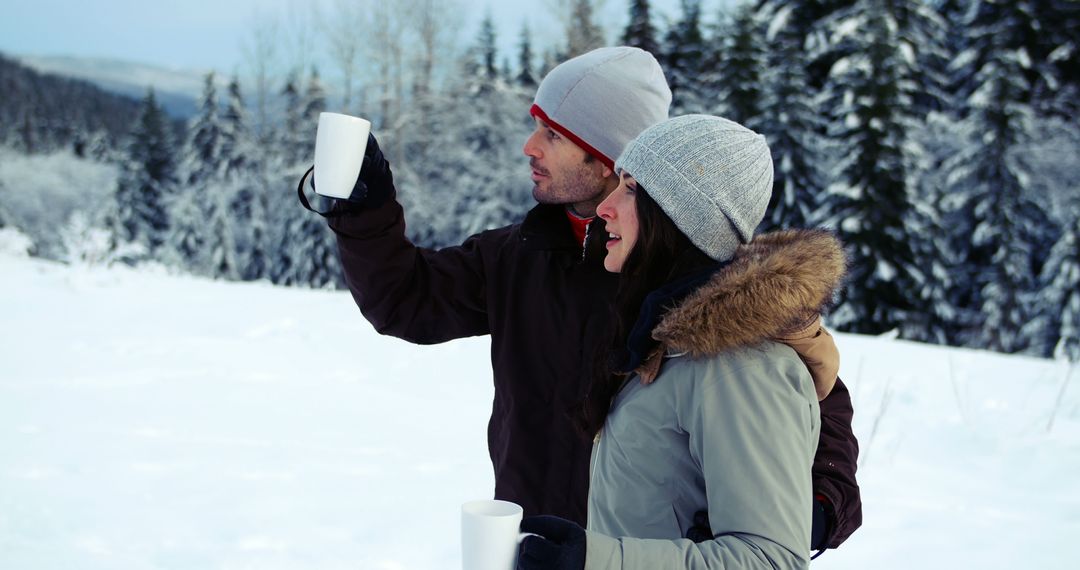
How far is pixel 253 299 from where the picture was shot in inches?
320

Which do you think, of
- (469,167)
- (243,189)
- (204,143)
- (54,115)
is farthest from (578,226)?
(54,115)

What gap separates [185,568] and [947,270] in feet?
76.1

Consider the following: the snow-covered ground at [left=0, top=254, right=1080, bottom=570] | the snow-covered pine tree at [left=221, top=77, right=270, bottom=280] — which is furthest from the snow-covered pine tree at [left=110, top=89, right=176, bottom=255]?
the snow-covered ground at [left=0, top=254, right=1080, bottom=570]

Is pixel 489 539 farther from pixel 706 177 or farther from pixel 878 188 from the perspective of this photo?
pixel 878 188

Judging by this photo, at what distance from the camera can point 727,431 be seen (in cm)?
109

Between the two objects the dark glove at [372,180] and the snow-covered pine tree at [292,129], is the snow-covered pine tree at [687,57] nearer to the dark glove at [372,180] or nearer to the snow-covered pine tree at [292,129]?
the snow-covered pine tree at [292,129]

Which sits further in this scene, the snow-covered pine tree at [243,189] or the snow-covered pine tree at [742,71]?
the snow-covered pine tree at [243,189]

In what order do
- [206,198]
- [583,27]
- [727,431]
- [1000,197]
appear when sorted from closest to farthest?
1. [727,431]
2. [583,27]
3. [1000,197]
4. [206,198]

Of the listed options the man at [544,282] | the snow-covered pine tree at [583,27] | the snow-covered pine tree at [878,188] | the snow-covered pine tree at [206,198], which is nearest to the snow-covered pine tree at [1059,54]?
the snow-covered pine tree at [878,188]

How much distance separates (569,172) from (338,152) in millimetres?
603

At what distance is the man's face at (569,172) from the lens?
6.39ft

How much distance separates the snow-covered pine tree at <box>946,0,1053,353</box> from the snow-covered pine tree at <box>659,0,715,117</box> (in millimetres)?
7578

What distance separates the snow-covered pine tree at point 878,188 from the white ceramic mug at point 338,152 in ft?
65.8

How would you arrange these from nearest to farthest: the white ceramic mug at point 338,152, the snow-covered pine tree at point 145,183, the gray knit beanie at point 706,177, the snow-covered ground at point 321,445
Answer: the gray knit beanie at point 706,177, the white ceramic mug at point 338,152, the snow-covered ground at point 321,445, the snow-covered pine tree at point 145,183
